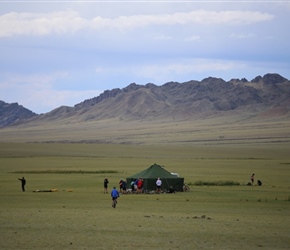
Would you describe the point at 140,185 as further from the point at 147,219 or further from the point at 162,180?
the point at 147,219

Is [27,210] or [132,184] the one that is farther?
[132,184]

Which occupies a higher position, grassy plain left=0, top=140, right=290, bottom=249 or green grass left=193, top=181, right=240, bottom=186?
green grass left=193, top=181, right=240, bottom=186

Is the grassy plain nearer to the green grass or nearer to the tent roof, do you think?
the tent roof

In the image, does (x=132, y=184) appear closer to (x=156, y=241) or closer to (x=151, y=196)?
(x=151, y=196)

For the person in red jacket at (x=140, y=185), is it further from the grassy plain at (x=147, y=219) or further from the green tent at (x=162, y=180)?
the grassy plain at (x=147, y=219)

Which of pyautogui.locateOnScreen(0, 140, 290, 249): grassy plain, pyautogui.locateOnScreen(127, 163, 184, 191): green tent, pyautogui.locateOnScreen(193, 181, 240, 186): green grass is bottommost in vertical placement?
pyautogui.locateOnScreen(0, 140, 290, 249): grassy plain

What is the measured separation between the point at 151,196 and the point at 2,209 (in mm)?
11360

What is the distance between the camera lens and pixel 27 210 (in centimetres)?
2566

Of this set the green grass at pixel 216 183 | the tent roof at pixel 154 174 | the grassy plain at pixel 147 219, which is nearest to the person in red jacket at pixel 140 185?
the tent roof at pixel 154 174

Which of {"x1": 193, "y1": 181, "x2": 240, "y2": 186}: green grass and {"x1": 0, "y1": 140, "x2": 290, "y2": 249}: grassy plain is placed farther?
{"x1": 193, "y1": 181, "x2": 240, "y2": 186}: green grass

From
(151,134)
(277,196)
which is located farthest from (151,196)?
(151,134)

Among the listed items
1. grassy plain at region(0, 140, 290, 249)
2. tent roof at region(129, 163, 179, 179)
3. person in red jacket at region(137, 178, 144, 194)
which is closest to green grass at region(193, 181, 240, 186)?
grassy plain at region(0, 140, 290, 249)

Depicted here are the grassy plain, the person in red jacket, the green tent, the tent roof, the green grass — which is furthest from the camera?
the green grass

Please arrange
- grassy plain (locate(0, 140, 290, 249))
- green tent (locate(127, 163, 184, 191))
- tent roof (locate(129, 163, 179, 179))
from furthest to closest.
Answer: tent roof (locate(129, 163, 179, 179)), green tent (locate(127, 163, 184, 191)), grassy plain (locate(0, 140, 290, 249))
